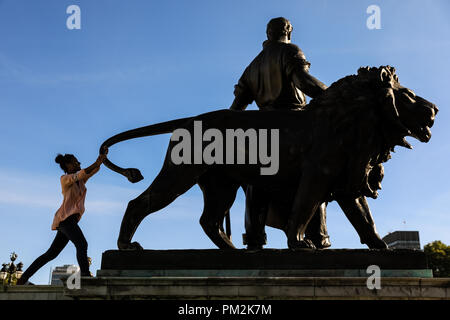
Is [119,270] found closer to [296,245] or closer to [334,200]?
[296,245]

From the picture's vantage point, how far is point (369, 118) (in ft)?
23.9

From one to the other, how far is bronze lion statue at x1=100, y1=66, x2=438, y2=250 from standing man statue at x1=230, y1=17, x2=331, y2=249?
1.80 ft

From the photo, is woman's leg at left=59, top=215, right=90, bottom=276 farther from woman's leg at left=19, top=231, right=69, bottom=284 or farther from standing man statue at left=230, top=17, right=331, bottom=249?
standing man statue at left=230, top=17, right=331, bottom=249

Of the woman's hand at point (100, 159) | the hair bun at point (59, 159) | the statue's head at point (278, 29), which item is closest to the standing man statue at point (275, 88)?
the statue's head at point (278, 29)

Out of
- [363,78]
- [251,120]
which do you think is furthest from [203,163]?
[363,78]

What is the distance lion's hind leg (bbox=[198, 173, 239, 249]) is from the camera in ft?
26.5

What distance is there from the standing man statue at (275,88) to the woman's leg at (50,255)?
2863mm

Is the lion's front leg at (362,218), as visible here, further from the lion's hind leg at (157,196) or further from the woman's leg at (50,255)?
the woman's leg at (50,255)

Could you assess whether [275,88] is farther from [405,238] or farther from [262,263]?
[405,238]

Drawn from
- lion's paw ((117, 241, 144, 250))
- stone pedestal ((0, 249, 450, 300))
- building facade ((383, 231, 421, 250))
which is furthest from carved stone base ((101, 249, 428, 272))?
building facade ((383, 231, 421, 250))

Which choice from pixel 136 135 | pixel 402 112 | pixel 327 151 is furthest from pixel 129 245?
pixel 402 112

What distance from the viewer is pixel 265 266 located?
6.82 m

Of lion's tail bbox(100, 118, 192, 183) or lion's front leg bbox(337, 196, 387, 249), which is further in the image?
lion's tail bbox(100, 118, 192, 183)

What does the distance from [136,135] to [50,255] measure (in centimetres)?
225
